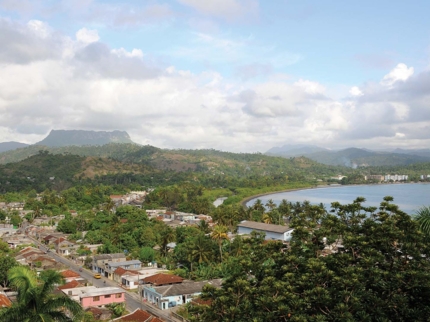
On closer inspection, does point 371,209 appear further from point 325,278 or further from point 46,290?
point 46,290

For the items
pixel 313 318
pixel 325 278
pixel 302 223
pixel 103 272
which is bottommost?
pixel 103 272

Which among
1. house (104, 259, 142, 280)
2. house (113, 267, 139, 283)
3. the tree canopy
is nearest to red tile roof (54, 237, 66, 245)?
house (104, 259, 142, 280)

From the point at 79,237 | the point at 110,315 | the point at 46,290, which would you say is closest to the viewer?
the point at 46,290

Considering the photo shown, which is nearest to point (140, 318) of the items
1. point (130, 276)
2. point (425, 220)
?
point (130, 276)

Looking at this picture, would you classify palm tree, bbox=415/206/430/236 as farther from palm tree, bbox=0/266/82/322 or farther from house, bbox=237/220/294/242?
house, bbox=237/220/294/242

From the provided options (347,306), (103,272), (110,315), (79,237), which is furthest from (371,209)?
(79,237)

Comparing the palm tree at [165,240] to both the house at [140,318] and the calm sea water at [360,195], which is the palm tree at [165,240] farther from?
the calm sea water at [360,195]
